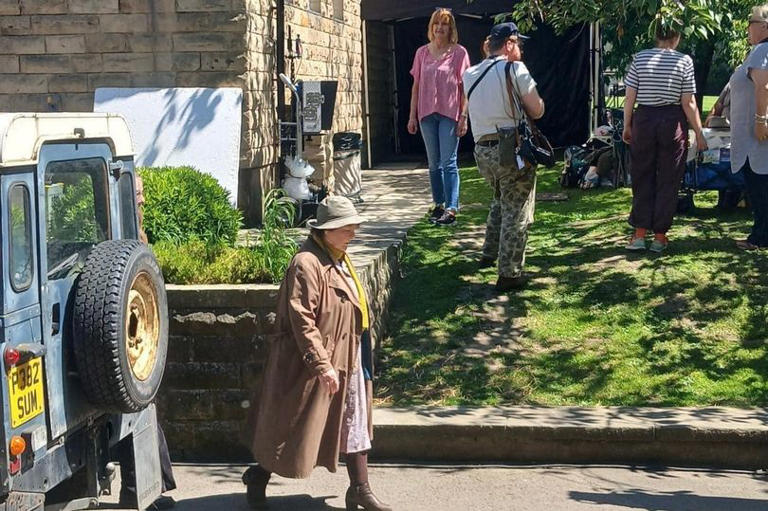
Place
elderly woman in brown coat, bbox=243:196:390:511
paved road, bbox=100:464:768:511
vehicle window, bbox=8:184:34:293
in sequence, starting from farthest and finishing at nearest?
1. paved road, bbox=100:464:768:511
2. elderly woman in brown coat, bbox=243:196:390:511
3. vehicle window, bbox=8:184:34:293

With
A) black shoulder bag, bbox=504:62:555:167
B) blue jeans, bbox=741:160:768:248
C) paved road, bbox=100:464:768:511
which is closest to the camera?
paved road, bbox=100:464:768:511

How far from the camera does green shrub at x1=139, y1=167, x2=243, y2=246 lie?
28.1 feet

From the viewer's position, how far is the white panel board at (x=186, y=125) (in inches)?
436

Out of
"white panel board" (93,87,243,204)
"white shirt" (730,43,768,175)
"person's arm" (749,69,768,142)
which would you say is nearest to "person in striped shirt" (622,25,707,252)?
"white shirt" (730,43,768,175)

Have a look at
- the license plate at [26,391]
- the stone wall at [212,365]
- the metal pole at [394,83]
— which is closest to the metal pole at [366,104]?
the metal pole at [394,83]

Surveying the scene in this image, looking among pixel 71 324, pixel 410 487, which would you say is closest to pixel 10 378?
pixel 71 324

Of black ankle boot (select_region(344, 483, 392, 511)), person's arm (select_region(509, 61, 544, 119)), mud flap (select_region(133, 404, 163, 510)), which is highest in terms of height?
person's arm (select_region(509, 61, 544, 119))

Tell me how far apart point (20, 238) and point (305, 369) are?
1741 mm

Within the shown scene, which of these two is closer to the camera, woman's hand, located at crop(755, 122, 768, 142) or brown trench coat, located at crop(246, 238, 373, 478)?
brown trench coat, located at crop(246, 238, 373, 478)

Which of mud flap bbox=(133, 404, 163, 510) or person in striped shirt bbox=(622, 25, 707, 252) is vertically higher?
person in striped shirt bbox=(622, 25, 707, 252)

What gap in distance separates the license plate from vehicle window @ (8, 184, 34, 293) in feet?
0.99

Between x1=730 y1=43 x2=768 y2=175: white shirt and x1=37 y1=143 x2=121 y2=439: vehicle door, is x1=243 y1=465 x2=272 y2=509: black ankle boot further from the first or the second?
x1=730 y1=43 x2=768 y2=175: white shirt

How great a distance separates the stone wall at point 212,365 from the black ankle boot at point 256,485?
1.03 metres

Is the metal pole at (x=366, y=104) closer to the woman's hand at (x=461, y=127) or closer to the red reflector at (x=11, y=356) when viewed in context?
the woman's hand at (x=461, y=127)
